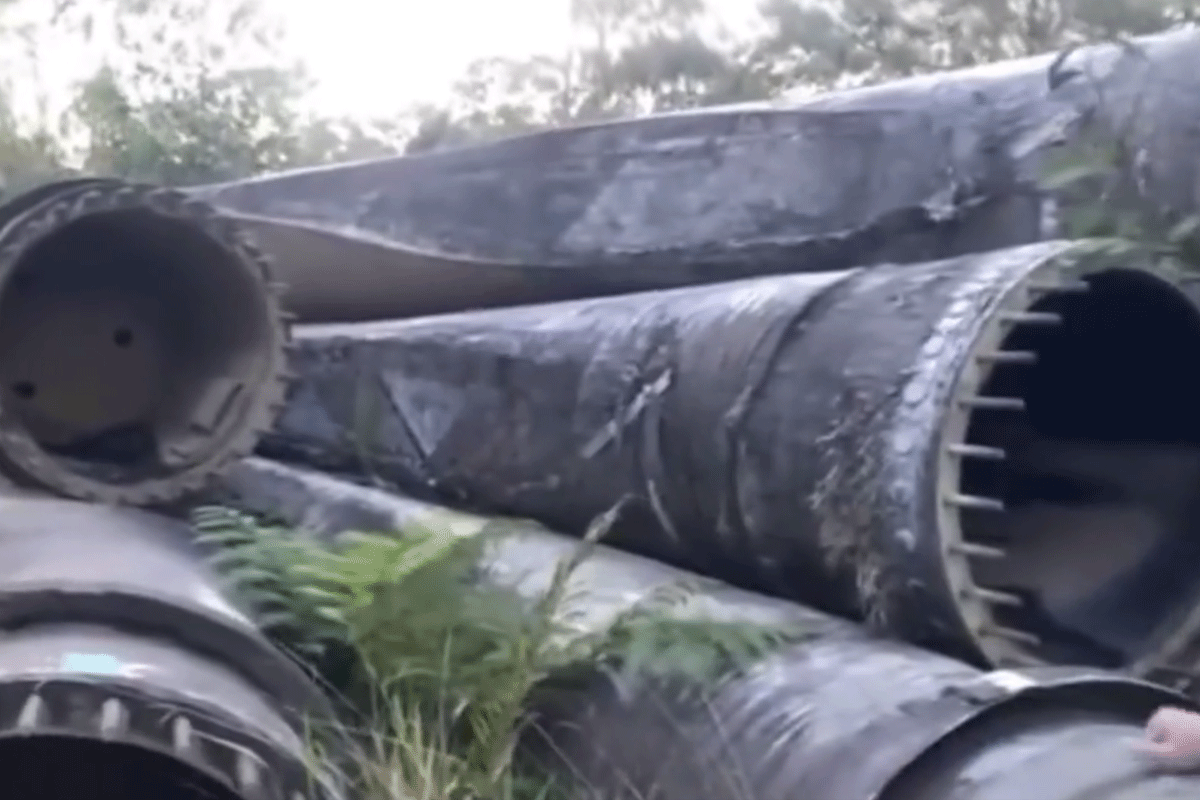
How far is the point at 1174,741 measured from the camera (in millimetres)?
1590

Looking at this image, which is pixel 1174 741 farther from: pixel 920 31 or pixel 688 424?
pixel 920 31

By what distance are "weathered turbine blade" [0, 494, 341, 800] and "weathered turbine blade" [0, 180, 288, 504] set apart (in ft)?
0.80

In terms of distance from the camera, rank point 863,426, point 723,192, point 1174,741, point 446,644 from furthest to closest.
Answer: point 723,192
point 446,644
point 863,426
point 1174,741

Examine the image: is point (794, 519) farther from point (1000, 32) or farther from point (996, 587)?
point (1000, 32)

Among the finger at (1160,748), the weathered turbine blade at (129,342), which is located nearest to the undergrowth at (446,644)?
the weathered turbine blade at (129,342)

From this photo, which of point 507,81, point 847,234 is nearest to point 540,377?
point 847,234

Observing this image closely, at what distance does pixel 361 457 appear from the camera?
3479 mm

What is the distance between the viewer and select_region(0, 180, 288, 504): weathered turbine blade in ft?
8.74

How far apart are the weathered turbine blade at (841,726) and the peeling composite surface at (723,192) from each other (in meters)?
0.89

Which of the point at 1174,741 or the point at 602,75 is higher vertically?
the point at 1174,741

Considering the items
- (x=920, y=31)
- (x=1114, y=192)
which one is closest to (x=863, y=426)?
(x=1114, y=192)

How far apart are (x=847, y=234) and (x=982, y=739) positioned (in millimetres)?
1590

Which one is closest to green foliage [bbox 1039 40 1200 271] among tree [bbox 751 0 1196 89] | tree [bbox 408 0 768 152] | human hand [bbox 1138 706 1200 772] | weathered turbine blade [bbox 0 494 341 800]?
tree [bbox 751 0 1196 89]

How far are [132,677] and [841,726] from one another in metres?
0.69
